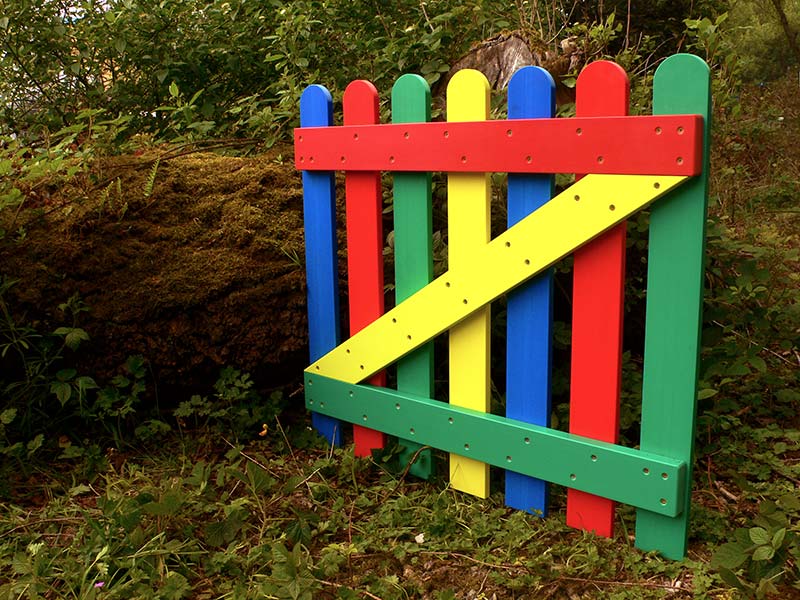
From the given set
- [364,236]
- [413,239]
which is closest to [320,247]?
[364,236]

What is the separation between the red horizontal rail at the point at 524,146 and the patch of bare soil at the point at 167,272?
0.45 meters

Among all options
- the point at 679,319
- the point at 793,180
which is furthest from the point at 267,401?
the point at 793,180

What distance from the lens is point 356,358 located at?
9.11 feet

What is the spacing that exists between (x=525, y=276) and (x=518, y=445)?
19.8 inches

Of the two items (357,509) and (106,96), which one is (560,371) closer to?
(357,509)

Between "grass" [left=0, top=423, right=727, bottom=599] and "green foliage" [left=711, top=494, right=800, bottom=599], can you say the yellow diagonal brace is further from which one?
"green foliage" [left=711, top=494, right=800, bottom=599]

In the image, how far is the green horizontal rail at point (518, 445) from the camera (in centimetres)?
209

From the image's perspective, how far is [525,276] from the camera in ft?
7.36

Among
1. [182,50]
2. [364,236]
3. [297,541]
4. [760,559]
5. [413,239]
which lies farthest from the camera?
[182,50]

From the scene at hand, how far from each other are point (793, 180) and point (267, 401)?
17.3 feet

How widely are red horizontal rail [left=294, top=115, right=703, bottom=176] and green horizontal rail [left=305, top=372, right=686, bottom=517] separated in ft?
2.43

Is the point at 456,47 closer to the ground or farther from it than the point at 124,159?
farther from it

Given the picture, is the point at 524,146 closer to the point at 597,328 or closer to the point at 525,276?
the point at 525,276

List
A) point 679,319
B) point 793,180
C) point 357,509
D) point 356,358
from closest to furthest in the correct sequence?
point 679,319, point 357,509, point 356,358, point 793,180
